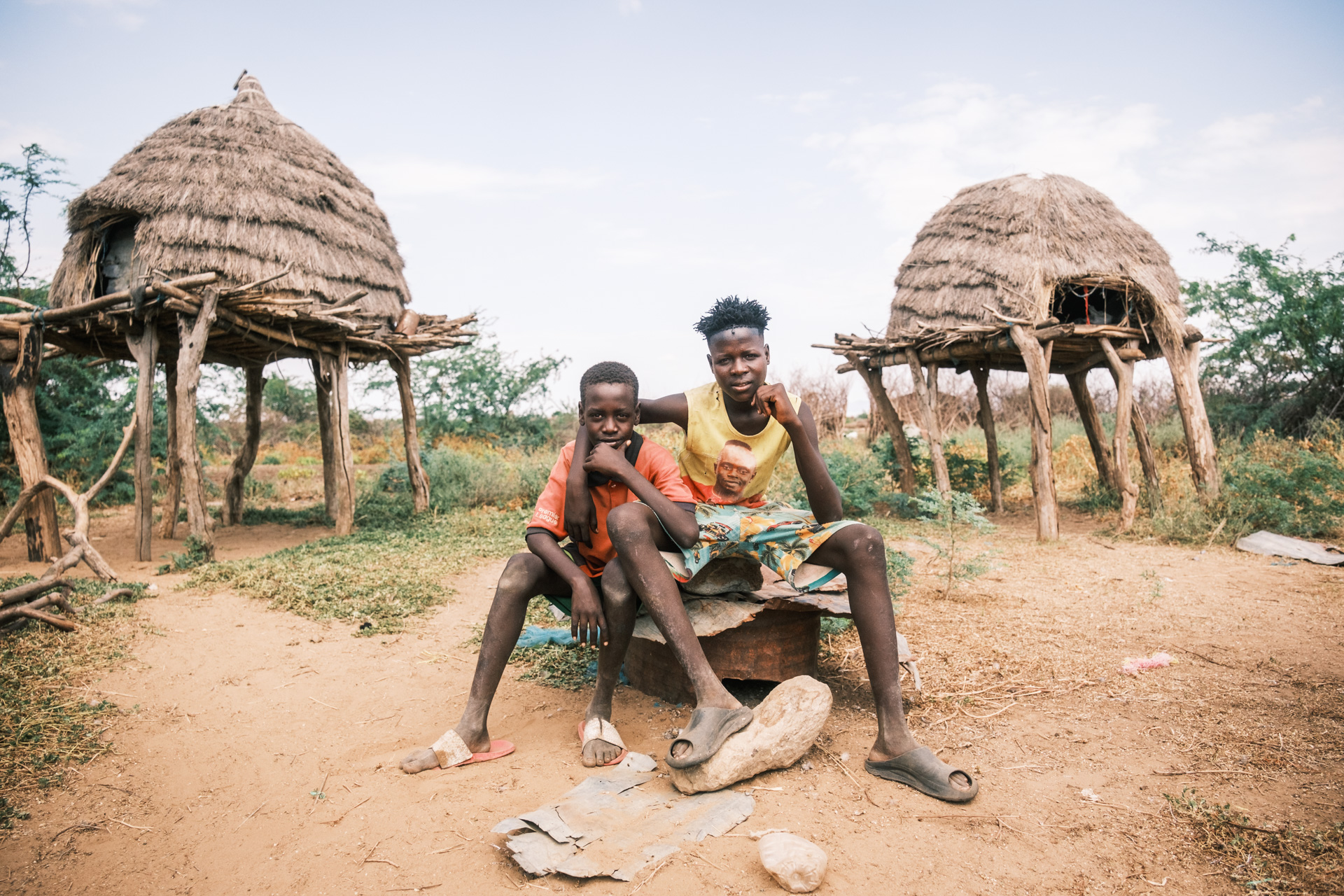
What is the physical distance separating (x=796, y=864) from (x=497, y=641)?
1.26 metres

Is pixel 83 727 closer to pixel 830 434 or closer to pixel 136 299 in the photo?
pixel 136 299

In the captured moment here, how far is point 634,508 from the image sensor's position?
2.45 meters

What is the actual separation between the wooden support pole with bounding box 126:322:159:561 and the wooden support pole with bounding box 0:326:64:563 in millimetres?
596

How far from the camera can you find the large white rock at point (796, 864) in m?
1.72

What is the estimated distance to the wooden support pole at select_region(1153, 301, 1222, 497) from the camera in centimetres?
754

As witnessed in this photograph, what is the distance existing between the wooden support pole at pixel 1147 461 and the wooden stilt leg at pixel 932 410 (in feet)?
6.91

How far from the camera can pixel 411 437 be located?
28.8ft

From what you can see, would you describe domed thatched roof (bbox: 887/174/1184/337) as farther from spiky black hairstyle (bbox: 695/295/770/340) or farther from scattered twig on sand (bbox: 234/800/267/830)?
scattered twig on sand (bbox: 234/800/267/830)

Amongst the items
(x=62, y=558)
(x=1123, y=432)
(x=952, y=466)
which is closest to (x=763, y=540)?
(x=62, y=558)

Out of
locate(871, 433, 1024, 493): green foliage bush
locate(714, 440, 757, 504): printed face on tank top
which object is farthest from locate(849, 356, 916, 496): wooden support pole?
locate(714, 440, 757, 504): printed face on tank top

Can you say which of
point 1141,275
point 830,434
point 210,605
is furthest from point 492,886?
point 830,434

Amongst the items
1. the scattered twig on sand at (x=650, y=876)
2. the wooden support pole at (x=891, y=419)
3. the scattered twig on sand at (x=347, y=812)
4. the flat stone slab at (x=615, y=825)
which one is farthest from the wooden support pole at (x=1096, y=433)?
the scattered twig on sand at (x=347, y=812)

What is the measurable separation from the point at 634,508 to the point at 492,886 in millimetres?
1154

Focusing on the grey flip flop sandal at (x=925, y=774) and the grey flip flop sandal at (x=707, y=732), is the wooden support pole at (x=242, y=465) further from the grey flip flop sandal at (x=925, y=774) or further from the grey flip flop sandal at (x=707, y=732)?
the grey flip flop sandal at (x=925, y=774)
